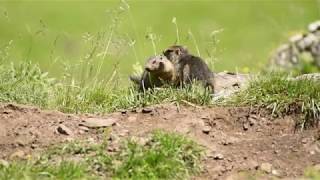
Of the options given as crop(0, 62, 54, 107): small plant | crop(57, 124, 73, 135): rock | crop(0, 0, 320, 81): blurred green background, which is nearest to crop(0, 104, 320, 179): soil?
crop(57, 124, 73, 135): rock

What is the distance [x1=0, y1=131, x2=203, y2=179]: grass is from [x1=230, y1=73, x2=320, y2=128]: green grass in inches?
42.4

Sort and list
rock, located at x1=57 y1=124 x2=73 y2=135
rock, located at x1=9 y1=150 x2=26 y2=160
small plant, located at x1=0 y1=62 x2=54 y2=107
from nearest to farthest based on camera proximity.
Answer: rock, located at x1=9 y1=150 x2=26 y2=160, rock, located at x1=57 y1=124 x2=73 y2=135, small plant, located at x1=0 y1=62 x2=54 y2=107

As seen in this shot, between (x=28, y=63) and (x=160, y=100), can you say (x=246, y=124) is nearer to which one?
(x=160, y=100)

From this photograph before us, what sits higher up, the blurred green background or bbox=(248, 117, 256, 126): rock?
the blurred green background

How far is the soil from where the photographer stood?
22.7 feet

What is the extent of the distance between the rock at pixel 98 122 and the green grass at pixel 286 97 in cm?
124

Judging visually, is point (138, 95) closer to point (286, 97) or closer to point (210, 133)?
point (210, 133)

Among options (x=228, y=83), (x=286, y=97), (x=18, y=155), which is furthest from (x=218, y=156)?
(x=228, y=83)

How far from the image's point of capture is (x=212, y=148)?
23.3ft

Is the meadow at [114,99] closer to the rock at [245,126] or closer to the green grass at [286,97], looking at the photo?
the green grass at [286,97]

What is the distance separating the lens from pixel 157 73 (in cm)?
867

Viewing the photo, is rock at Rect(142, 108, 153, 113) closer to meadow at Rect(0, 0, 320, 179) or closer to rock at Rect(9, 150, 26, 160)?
meadow at Rect(0, 0, 320, 179)

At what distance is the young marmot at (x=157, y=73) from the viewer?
28.3 ft

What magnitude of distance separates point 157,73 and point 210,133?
60.0 inches
